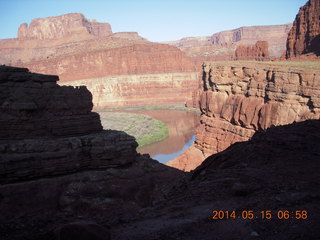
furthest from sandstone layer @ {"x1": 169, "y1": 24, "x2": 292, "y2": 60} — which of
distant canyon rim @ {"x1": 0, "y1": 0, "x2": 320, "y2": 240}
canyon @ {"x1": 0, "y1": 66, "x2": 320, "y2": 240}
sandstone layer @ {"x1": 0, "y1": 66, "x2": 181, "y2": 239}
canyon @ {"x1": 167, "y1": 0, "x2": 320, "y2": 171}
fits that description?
canyon @ {"x1": 0, "y1": 66, "x2": 320, "y2": 240}

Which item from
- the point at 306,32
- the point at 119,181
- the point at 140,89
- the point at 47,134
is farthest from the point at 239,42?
the point at 47,134

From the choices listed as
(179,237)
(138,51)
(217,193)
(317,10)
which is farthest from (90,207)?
(138,51)

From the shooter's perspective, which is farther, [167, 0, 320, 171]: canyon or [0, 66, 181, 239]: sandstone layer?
[167, 0, 320, 171]: canyon

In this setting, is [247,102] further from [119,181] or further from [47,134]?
[47,134]

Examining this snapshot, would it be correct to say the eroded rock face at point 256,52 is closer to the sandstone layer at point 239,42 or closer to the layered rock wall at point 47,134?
the sandstone layer at point 239,42

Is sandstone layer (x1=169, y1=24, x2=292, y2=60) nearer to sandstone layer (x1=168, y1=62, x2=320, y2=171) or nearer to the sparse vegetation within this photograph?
the sparse vegetation

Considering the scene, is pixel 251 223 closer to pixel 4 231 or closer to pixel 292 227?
pixel 292 227

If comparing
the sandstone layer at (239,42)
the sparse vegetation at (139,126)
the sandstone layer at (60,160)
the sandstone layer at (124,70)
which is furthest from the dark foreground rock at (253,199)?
the sandstone layer at (239,42)
